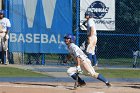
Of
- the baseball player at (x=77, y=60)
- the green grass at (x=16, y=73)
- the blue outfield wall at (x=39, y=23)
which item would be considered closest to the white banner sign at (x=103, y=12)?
the blue outfield wall at (x=39, y=23)

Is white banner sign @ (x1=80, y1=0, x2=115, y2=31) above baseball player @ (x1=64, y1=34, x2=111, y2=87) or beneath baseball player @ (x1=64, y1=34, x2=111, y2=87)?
above

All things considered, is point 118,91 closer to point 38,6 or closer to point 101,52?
point 38,6

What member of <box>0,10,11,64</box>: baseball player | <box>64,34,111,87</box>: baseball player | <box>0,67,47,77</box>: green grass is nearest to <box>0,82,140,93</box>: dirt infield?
<box>64,34,111,87</box>: baseball player

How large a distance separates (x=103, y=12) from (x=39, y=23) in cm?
279

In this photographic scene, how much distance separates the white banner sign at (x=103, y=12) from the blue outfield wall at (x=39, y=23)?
1.23 metres

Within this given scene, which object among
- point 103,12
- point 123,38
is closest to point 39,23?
point 103,12

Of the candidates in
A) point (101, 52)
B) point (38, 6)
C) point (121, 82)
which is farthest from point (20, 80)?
point (101, 52)

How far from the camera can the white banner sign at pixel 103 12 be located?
21.7 m

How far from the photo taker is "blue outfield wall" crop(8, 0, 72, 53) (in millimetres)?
20766

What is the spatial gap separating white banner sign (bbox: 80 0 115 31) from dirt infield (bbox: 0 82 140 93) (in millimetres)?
6954

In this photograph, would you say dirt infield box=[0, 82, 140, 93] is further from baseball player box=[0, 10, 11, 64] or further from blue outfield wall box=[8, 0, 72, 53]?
blue outfield wall box=[8, 0, 72, 53]

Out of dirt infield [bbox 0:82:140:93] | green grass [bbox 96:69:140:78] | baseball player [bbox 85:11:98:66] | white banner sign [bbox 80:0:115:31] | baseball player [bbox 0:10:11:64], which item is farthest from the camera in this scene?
white banner sign [bbox 80:0:115:31]

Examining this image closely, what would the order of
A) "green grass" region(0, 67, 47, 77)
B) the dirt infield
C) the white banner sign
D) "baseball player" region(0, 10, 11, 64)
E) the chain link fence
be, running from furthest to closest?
the chain link fence → the white banner sign → "baseball player" region(0, 10, 11, 64) → "green grass" region(0, 67, 47, 77) → the dirt infield

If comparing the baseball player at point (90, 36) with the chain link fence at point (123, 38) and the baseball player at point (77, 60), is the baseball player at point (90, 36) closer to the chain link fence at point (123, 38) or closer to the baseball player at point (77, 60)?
the baseball player at point (77, 60)
